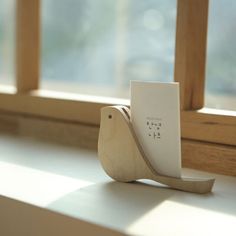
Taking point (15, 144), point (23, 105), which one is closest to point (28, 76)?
point (23, 105)

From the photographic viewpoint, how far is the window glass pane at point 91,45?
121cm

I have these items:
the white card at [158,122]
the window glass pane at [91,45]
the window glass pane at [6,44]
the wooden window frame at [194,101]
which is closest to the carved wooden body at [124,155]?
the white card at [158,122]

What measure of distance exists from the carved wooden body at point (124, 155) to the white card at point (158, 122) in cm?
1

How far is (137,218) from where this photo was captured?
0.58 metres

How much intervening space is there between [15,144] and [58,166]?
0.67 feet

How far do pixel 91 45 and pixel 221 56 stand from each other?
42 cm

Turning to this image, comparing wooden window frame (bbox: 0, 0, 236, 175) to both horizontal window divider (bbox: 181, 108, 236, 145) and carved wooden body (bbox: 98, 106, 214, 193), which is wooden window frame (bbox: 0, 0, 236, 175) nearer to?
horizontal window divider (bbox: 181, 108, 236, 145)

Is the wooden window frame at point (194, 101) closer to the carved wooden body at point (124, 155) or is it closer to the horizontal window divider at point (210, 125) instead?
the horizontal window divider at point (210, 125)

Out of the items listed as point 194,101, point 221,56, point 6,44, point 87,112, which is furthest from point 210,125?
point 6,44

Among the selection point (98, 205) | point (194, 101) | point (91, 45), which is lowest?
point (98, 205)

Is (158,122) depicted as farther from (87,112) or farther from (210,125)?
(87,112)

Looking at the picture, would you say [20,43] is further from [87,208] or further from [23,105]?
[87,208]

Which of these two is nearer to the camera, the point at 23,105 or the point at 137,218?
the point at 137,218

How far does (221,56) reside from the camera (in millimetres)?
914
